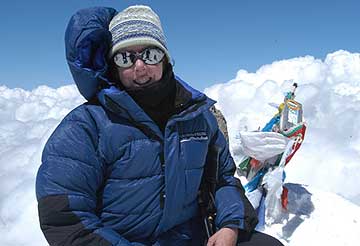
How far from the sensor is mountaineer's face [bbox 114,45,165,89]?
1824mm

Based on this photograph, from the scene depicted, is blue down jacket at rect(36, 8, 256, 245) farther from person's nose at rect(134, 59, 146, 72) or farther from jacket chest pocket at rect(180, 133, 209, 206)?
person's nose at rect(134, 59, 146, 72)

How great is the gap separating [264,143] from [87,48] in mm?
3310

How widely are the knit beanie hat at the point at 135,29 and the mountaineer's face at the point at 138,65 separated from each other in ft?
0.09

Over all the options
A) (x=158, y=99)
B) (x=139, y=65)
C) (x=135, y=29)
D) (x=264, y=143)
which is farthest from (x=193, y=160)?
(x=264, y=143)

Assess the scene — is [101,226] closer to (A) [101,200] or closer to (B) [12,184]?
(A) [101,200]

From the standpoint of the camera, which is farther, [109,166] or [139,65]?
[139,65]

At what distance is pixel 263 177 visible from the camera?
15.7 ft

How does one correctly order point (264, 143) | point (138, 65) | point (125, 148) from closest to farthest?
point (125, 148) → point (138, 65) → point (264, 143)

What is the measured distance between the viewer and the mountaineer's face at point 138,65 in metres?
1.82

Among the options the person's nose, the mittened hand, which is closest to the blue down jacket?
the person's nose

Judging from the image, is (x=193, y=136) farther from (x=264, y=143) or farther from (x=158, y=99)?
(x=264, y=143)

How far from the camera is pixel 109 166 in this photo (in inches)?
67.6

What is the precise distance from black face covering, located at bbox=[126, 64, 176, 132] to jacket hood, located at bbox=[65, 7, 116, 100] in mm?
166

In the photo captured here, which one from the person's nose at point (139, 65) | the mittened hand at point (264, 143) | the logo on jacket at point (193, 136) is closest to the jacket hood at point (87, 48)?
the person's nose at point (139, 65)
